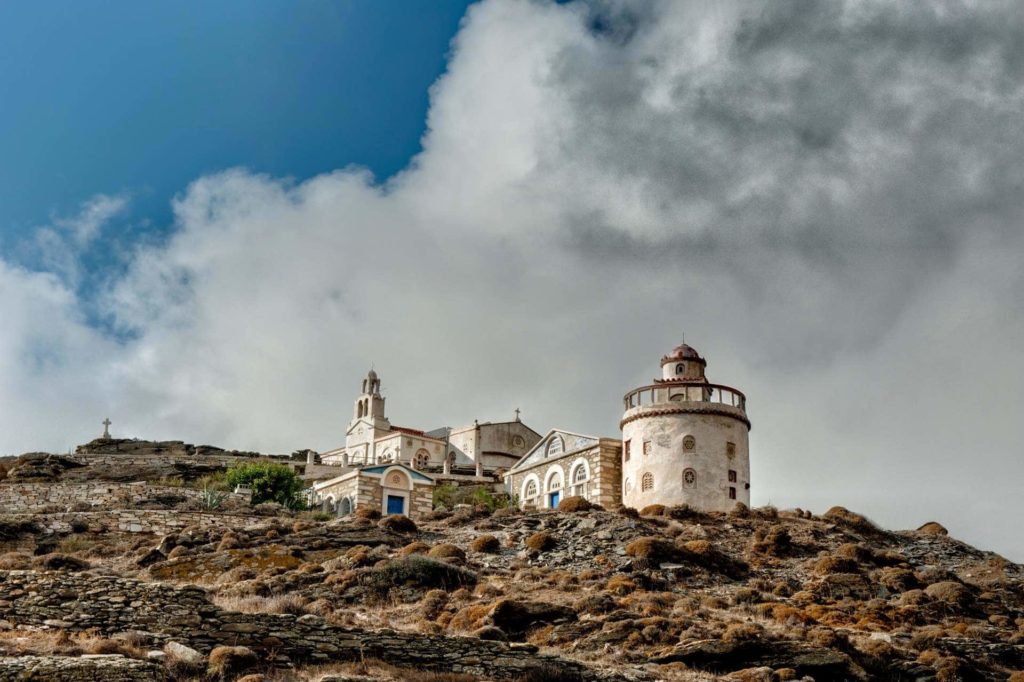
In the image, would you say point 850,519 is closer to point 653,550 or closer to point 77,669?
point 653,550

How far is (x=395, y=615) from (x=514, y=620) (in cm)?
356

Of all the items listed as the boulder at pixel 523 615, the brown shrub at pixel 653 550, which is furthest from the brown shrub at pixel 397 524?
the boulder at pixel 523 615

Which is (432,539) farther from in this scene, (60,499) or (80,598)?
(60,499)

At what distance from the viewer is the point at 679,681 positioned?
2362cm

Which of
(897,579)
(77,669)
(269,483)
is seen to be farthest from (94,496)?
(897,579)

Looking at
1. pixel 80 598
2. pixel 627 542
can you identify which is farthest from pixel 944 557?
pixel 80 598

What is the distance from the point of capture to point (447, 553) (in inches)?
1487

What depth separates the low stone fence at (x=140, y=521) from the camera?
43.4m

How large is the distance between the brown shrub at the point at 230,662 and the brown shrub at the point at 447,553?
565 inches

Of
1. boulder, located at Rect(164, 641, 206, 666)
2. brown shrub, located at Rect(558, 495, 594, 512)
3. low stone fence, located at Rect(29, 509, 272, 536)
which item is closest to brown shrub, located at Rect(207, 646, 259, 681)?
boulder, located at Rect(164, 641, 206, 666)

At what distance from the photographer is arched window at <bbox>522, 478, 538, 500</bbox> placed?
222 ft

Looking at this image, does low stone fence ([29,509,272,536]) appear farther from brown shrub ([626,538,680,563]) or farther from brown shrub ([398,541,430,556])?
brown shrub ([626,538,680,563])

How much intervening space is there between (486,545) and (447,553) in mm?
2613

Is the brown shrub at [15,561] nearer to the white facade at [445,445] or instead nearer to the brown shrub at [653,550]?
the brown shrub at [653,550]
